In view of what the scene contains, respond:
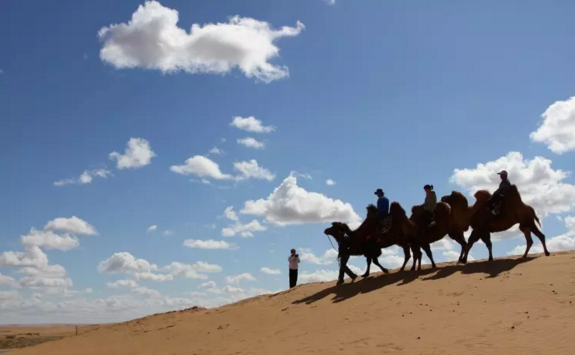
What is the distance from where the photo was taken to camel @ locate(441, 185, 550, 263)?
1719 centimetres

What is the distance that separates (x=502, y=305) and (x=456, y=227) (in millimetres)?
5754

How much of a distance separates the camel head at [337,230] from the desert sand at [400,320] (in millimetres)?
1790

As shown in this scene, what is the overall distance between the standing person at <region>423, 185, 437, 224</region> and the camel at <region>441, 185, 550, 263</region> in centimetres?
61

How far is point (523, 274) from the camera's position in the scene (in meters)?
14.9

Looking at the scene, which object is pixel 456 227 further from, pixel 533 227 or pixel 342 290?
pixel 342 290

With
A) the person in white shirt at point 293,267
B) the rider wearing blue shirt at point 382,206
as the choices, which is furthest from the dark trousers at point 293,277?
the rider wearing blue shirt at point 382,206

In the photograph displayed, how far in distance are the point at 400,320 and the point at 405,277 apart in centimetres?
469

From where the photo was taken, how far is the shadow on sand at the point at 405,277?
1644 cm

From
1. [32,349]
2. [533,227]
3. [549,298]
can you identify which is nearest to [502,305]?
[549,298]

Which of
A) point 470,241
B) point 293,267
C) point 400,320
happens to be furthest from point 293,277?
point 400,320

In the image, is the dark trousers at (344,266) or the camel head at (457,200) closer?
the camel head at (457,200)

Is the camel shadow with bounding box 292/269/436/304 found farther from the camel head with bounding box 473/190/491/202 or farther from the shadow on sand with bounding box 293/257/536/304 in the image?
the camel head with bounding box 473/190/491/202

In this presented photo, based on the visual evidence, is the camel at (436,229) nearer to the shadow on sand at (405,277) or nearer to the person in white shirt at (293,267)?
the shadow on sand at (405,277)

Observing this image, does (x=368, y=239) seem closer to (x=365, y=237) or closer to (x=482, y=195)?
(x=365, y=237)
